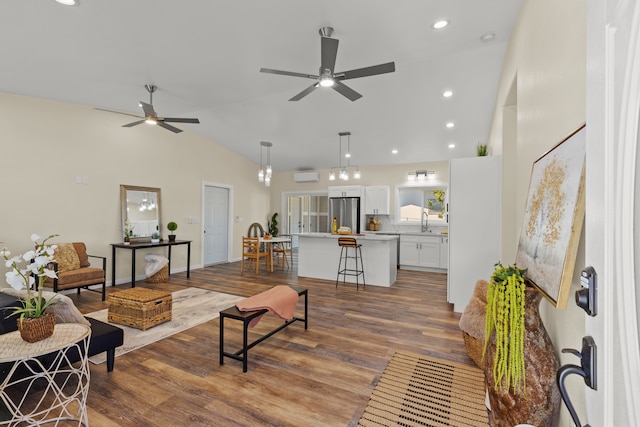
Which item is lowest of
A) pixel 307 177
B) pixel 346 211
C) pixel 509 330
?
pixel 509 330

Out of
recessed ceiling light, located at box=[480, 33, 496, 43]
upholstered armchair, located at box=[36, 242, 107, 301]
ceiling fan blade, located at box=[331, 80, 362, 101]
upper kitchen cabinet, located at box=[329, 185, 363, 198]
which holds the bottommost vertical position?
upholstered armchair, located at box=[36, 242, 107, 301]

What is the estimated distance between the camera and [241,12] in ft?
8.81

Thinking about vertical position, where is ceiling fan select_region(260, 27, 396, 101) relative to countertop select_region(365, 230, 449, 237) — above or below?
above

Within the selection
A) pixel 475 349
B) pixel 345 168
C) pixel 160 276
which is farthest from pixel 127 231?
pixel 475 349

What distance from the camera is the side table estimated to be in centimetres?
156

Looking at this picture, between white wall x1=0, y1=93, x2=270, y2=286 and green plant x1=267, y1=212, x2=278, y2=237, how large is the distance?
2.48m

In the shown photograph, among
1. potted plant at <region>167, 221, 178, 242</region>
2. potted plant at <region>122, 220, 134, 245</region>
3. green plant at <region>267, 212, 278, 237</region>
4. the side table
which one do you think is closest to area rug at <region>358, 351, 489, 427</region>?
the side table

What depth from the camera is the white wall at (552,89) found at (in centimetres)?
125

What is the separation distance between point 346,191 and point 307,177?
4.19ft

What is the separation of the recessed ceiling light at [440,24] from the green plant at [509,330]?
2445 mm

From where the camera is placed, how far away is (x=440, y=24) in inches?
113

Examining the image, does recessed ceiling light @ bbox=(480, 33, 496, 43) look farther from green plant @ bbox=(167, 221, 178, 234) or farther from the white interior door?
the white interior door

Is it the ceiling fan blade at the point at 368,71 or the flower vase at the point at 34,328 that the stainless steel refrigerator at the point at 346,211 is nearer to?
the ceiling fan blade at the point at 368,71

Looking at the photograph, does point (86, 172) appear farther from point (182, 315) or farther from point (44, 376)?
point (44, 376)
